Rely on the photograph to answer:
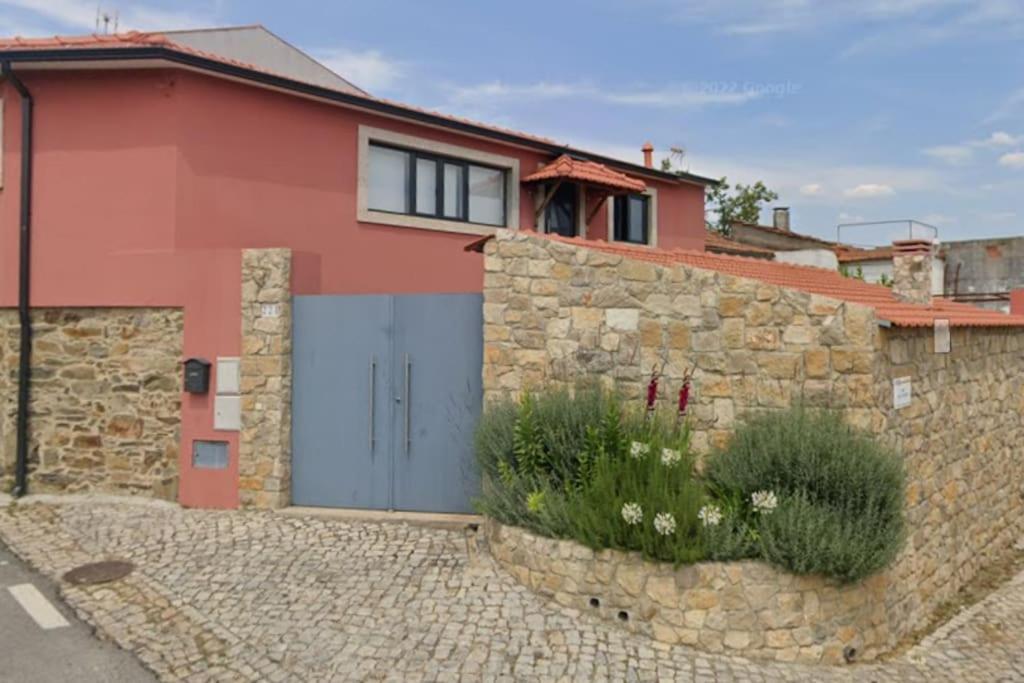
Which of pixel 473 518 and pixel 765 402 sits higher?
pixel 765 402

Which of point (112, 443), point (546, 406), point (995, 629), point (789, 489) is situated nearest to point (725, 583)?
point (789, 489)

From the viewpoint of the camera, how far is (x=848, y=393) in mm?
5605

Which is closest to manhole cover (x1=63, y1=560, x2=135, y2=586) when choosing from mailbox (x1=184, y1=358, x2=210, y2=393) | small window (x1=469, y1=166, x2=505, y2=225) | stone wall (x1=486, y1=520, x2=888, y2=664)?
mailbox (x1=184, y1=358, x2=210, y2=393)

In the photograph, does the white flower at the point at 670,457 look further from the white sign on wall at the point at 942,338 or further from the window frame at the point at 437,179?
the window frame at the point at 437,179

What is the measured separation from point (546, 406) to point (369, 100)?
5.83 meters

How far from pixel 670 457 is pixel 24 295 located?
7624 mm

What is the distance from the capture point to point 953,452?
7188 millimetres

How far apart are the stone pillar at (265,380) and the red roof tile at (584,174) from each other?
18.7 feet

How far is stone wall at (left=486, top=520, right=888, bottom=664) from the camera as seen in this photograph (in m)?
5.09

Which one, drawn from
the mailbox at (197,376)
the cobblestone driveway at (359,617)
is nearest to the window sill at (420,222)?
the mailbox at (197,376)

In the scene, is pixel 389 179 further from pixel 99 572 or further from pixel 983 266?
pixel 983 266

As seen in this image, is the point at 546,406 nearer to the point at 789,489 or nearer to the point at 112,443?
the point at 789,489

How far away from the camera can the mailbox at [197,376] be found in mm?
7957

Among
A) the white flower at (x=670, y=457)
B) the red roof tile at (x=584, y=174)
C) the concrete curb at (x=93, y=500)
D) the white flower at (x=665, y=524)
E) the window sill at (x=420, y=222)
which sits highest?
the red roof tile at (x=584, y=174)
